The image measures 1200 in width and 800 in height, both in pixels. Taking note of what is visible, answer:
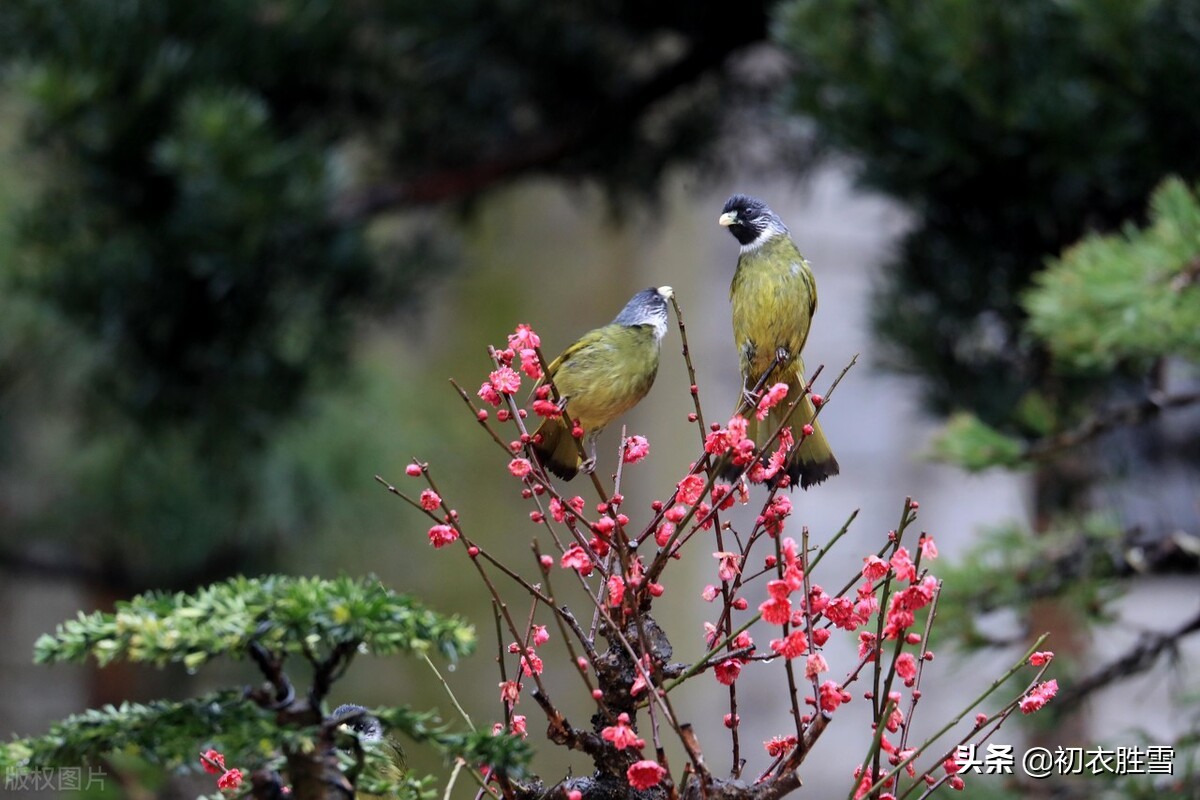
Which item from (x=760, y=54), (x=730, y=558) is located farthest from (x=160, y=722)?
(x=760, y=54)

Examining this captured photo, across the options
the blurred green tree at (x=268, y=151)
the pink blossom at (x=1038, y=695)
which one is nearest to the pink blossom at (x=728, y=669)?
the pink blossom at (x=1038, y=695)

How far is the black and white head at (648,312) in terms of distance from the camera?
64 cm

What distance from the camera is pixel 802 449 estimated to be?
647 mm

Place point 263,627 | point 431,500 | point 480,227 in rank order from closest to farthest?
1. point 263,627
2. point 431,500
3. point 480,227

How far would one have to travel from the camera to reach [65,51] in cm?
138

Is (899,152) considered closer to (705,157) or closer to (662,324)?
(705,157)

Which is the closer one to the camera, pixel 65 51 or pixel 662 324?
pixel 662 324

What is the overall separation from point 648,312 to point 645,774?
0.23 meters

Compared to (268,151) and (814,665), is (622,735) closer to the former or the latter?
(814,665)

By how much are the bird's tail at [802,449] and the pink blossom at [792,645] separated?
0.08 m

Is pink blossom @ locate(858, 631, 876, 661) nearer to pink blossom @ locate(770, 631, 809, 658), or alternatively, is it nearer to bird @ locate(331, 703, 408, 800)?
pink blossom @ locate(770, 631, 809, 658)

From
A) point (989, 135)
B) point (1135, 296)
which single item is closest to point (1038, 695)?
point (1135, 296)

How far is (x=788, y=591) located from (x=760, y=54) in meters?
1.32

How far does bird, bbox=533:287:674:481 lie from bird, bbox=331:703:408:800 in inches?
5.8
